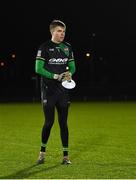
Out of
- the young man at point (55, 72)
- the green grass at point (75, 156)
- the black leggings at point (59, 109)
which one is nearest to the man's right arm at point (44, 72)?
the young man at point (55, 72)

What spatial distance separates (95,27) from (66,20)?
17.5 feet

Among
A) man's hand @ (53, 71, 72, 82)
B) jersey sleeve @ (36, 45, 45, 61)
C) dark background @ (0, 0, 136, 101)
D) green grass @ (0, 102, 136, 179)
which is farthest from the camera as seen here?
dark background @ (0, 0, 136, 101)

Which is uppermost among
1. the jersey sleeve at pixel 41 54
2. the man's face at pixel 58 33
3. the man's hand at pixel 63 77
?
the man's face at pixel 58 33

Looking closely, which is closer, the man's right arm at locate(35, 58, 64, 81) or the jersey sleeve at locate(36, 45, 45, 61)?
the man's right arm at locate(35, 58, 64, 81)

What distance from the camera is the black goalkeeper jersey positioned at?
31.2ft

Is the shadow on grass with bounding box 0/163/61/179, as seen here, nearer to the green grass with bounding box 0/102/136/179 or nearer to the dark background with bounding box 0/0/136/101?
the green grass with bounding box 0/102/136/179

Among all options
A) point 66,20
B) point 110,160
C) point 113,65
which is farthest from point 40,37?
point 110,160

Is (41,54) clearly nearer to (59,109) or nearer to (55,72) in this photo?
(55,72)

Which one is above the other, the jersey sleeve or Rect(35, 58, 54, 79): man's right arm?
the jersey sleeve

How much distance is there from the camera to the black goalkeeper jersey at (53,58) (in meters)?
9.51

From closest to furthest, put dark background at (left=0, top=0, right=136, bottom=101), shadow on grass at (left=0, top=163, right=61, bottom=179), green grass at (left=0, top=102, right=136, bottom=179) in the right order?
1. shadow on grass at (left=0, top=163, right=61, bottom=179)
2. green grass at (left=0, top=102, right=136, bottom=179)
3. dark background at (left=0, top=0, right=136, bottom=101)

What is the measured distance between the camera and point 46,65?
9594 mm

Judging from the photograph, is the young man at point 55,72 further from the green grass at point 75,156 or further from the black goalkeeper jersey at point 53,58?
the green grass at point 75,156

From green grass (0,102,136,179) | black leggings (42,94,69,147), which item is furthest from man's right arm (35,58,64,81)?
green grass (0,102,136,179)
